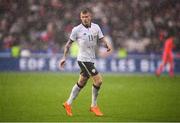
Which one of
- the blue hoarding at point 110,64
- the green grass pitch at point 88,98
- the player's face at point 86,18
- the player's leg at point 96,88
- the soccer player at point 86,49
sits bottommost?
the blue hoarding at point 110,64

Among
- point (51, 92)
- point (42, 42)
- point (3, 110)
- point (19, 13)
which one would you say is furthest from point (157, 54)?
point (3, 110)

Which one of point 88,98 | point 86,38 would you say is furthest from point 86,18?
point 88,98

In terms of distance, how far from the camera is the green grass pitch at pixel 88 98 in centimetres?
1411

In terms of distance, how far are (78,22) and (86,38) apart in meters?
18.0

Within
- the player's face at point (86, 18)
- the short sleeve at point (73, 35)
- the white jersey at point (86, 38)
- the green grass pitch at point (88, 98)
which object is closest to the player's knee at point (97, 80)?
the white jersey at point (86, 38)

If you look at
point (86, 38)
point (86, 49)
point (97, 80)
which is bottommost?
point (97, 80)

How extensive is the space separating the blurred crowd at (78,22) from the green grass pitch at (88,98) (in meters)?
4.28

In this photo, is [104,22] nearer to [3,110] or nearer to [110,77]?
[110,77]

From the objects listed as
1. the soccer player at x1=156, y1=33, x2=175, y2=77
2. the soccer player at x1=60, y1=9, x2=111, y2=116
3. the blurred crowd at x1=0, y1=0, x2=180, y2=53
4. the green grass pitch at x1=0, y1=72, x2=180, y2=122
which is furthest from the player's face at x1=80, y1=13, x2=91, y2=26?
the blurred crowd at x1=0, y1=0, x2=180, y2=53

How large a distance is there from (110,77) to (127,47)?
4354 millimetres

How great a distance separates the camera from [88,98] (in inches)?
721

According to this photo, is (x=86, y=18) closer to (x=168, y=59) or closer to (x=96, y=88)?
(x=96, y=88)

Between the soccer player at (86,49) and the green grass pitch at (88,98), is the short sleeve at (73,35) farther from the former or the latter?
the green grass pitch at (88,98)

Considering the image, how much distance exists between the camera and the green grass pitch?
46.3ft
